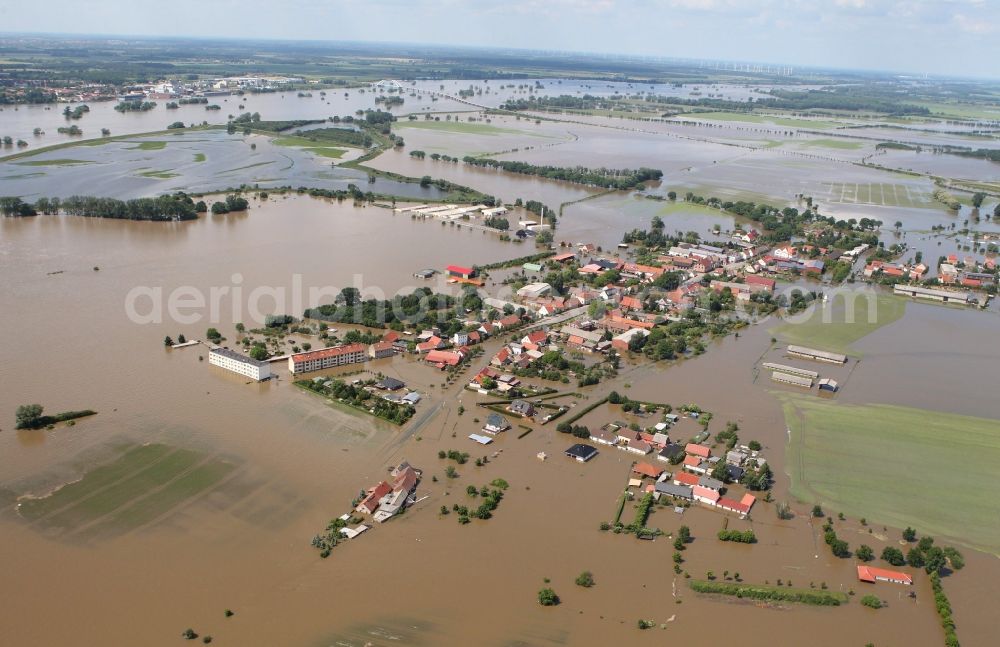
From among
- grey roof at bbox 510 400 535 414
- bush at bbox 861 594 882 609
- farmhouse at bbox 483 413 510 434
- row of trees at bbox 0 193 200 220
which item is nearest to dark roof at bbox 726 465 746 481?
bush at bbox 861 594 882 609

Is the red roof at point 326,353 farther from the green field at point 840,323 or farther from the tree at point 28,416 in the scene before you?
the green field at point 840,323

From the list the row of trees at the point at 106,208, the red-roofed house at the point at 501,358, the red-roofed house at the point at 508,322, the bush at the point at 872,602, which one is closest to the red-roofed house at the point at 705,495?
the bush at the point at 872,602

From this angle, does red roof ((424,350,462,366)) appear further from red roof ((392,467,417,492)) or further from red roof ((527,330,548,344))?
red roof ((392,467,417,492))

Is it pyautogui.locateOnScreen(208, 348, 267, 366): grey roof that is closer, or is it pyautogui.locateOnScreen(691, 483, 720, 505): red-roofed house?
pyautogui.locateOnScreen(691, 483, 720, 505): red-roofed house

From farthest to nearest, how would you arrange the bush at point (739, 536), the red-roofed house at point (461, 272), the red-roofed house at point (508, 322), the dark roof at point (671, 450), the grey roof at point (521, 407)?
the red-roofed house at point (461, 272) → the red-roofed house at point (508, 322) → the grey roof at point (521, 407) → the dark roof at point (671, 450) → the bush at point (739, 536)

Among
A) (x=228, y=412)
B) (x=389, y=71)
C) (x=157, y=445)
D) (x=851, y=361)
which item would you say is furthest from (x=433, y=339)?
(x=389, y=71)

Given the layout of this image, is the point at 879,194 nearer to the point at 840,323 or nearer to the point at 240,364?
the point at 840,323

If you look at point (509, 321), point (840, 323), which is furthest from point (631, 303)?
point (840, 323)

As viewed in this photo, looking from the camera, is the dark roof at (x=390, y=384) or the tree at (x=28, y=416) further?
the dark roof at (x=390, y=384)
